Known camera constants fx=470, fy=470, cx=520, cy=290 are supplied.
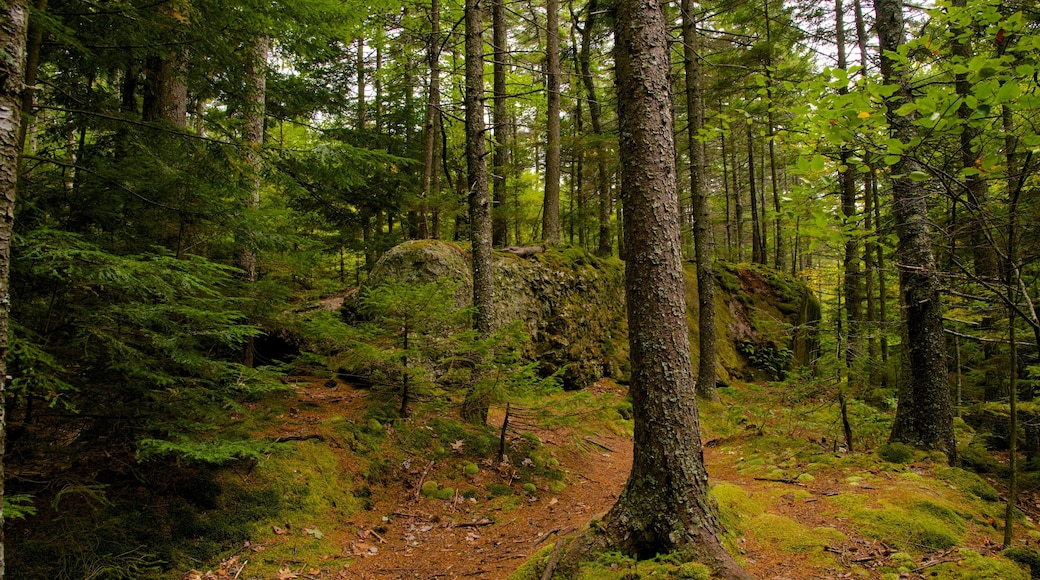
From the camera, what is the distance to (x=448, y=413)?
22.9ft

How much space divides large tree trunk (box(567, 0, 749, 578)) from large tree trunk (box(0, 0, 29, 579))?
352 cm

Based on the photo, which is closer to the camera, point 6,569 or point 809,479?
point 6,569

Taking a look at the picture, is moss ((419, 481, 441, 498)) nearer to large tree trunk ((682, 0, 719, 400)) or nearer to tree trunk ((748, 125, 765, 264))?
large tree trunk ((682, 0, 719, 400))

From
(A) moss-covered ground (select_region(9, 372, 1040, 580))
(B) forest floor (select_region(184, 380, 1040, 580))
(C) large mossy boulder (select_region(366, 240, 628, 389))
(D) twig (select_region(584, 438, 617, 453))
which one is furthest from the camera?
(C) large mossy boulder (select_region(366, 240, 628, 389))

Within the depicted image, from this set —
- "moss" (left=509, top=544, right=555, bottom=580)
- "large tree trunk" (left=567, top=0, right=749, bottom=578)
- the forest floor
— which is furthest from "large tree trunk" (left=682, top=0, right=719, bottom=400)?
"moss" (left=509, top=544, right=555, bottom=580)

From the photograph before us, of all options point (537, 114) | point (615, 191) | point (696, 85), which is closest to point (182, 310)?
point (696, 85)

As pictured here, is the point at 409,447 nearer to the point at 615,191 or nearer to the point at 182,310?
the point at 182,310

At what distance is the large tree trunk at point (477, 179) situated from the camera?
23.4ft

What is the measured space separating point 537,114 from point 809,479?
19796 millimetres

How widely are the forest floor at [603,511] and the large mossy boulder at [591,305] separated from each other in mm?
1737

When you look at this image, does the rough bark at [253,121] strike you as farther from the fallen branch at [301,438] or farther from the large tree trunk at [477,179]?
the large tree trunk at [477,179]

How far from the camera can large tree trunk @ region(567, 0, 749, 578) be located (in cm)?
312

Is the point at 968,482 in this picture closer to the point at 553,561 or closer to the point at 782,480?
the point at 782,480

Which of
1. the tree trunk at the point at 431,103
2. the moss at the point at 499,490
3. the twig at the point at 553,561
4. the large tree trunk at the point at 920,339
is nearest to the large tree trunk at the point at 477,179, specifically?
the moss at the point at 499,490
